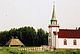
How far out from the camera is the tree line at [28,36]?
91.7 meters

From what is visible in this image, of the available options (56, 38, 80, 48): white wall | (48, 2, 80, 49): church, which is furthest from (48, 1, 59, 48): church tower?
(56, 38, 80, 48): white wall

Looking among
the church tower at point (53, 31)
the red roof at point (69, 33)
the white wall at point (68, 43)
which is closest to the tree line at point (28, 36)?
the church tower at point (53, 31)

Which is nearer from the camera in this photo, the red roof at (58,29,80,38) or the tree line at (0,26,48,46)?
the red roof at (58,29,80,38)

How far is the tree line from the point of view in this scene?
3610 inches

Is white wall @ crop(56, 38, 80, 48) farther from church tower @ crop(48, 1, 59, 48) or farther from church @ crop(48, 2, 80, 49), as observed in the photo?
church tower @ crop(48, 1, 59, 48)

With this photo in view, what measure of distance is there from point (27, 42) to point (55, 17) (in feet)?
64.0

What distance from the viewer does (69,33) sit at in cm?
7300

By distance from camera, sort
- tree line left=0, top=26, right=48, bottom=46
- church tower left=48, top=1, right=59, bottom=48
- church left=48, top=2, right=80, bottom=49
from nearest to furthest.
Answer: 1. church left=48, top=2, right=80, bottom=49
2. church tower left=48, top=1, right=59, bottom=48
3. tree line left=0, top=26, right=48, bottom=46

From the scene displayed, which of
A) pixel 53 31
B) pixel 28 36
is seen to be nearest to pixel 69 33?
pixel 53 31

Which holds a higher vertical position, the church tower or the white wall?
the church tower

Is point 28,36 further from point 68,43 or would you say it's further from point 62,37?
point 62,37

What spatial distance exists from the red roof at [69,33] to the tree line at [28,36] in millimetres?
17433

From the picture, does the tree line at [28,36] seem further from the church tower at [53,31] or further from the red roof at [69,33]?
the red roof at [69,33]

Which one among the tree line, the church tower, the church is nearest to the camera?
Result: the church
